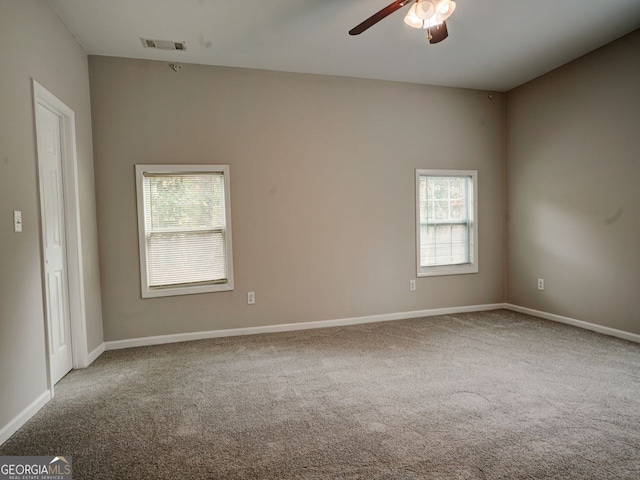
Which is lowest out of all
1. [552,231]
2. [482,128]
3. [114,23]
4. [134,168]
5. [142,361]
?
[142,361]

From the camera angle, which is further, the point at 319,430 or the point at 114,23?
the point at 114,23

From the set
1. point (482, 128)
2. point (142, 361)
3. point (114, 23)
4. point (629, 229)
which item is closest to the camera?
point (114, 23)

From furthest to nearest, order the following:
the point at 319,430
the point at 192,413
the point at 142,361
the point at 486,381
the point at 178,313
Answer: the point at 178,313 → the point at 142,361 → the point at 486,381 → the point at 192,413 → the point at 319,430

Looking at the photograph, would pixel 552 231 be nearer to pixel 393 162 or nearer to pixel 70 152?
pixel 393 162

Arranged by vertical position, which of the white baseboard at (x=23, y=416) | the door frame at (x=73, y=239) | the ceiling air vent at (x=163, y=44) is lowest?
the white baseboard at (x=23, y=416)

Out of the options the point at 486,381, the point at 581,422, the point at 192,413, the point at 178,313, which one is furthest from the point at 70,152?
the point at 581,422

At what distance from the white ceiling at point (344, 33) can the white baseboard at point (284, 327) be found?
9.39ft

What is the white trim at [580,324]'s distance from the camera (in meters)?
3.76

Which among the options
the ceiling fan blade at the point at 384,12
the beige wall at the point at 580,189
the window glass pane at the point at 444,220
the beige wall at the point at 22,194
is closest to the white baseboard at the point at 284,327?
the window glass pane at the point at 444,220

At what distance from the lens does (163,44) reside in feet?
11.8

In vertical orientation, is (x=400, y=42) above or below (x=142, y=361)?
above

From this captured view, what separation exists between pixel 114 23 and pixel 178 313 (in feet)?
8.95

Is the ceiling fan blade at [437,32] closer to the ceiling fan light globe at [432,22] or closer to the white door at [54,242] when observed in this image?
the ceiling fan light globe at [432,22]

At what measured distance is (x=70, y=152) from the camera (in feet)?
10.8
